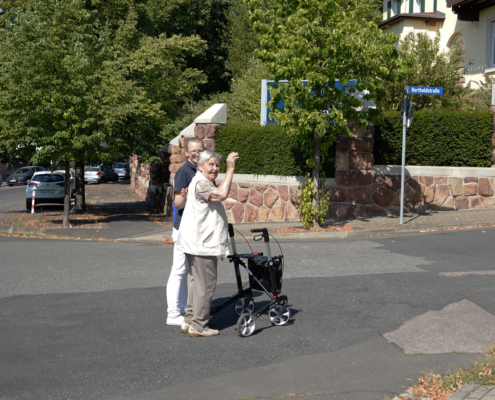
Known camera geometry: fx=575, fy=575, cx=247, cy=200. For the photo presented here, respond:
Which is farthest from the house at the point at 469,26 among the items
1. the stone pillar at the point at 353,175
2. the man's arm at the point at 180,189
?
the man's arm at the point at 180,189

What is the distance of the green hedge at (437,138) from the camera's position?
1576cm

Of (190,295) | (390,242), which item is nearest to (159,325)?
(190,295)

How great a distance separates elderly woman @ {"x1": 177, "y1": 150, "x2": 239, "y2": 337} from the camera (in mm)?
5230

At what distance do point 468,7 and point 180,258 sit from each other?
875 inches

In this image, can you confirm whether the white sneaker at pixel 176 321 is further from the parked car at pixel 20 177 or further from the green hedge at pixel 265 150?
the parked car at pixel 20 177

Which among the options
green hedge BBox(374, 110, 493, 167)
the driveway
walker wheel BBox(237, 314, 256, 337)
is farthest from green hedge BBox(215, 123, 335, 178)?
walker wheel BBox(237, 314, 256, 337)

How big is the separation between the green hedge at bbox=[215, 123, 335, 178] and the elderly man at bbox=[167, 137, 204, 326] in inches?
382

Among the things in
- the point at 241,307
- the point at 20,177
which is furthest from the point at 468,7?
the point at 20,177

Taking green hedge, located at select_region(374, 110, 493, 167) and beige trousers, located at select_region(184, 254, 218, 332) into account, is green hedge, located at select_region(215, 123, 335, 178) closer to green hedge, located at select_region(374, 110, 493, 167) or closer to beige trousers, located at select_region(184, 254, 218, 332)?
green hedge, located at select_region(374, 110, 493, 167)

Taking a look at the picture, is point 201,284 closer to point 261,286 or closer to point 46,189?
point 261,286

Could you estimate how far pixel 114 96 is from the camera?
1784 centimetres

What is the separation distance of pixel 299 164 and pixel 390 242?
4753 mm

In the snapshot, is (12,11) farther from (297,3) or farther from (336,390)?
(336,390)

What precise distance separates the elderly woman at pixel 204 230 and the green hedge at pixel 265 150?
33.6ft
